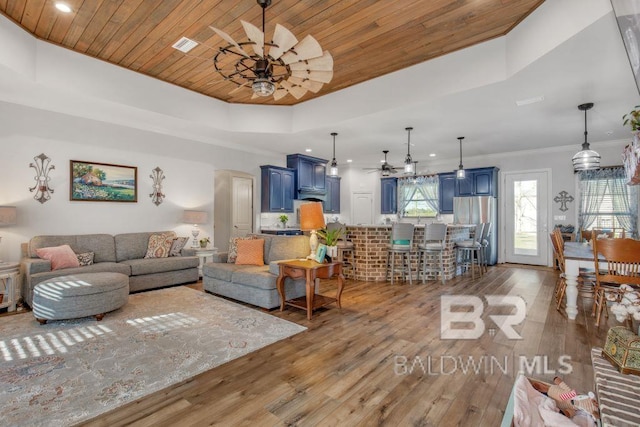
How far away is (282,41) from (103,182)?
14.1 ft

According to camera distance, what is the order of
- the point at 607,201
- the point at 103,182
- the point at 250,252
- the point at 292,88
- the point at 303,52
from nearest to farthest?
the point at 303,52 → the point at 292,88 → the point at 250,252 → the point at 103,182 → the point at 607,201

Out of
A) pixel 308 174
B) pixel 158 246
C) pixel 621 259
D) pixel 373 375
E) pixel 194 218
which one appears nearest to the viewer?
pixel 373 375

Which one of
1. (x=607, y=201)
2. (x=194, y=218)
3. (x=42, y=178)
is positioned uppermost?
(x=42, y=178)

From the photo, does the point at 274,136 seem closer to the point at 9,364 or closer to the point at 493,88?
the point at 493,88

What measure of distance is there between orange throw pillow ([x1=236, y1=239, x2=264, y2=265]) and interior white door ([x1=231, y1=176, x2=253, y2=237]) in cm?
243

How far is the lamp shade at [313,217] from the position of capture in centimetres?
381

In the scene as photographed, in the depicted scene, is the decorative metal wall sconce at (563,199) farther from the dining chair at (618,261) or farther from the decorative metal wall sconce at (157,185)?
the decorative metal wall sconce at (157,185)

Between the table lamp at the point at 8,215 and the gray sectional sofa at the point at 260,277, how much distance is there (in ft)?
7.95

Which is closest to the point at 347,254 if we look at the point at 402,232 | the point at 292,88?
the point at 402,232

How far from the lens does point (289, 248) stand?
14.5 feet

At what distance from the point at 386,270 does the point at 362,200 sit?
4389 mm

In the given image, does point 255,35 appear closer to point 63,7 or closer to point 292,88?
point 292,88

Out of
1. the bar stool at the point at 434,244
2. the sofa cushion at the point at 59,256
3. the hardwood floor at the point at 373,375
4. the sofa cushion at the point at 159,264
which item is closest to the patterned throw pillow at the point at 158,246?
the sofa cushion at the point at 159,264

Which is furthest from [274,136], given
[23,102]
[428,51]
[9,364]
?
[9,364]
